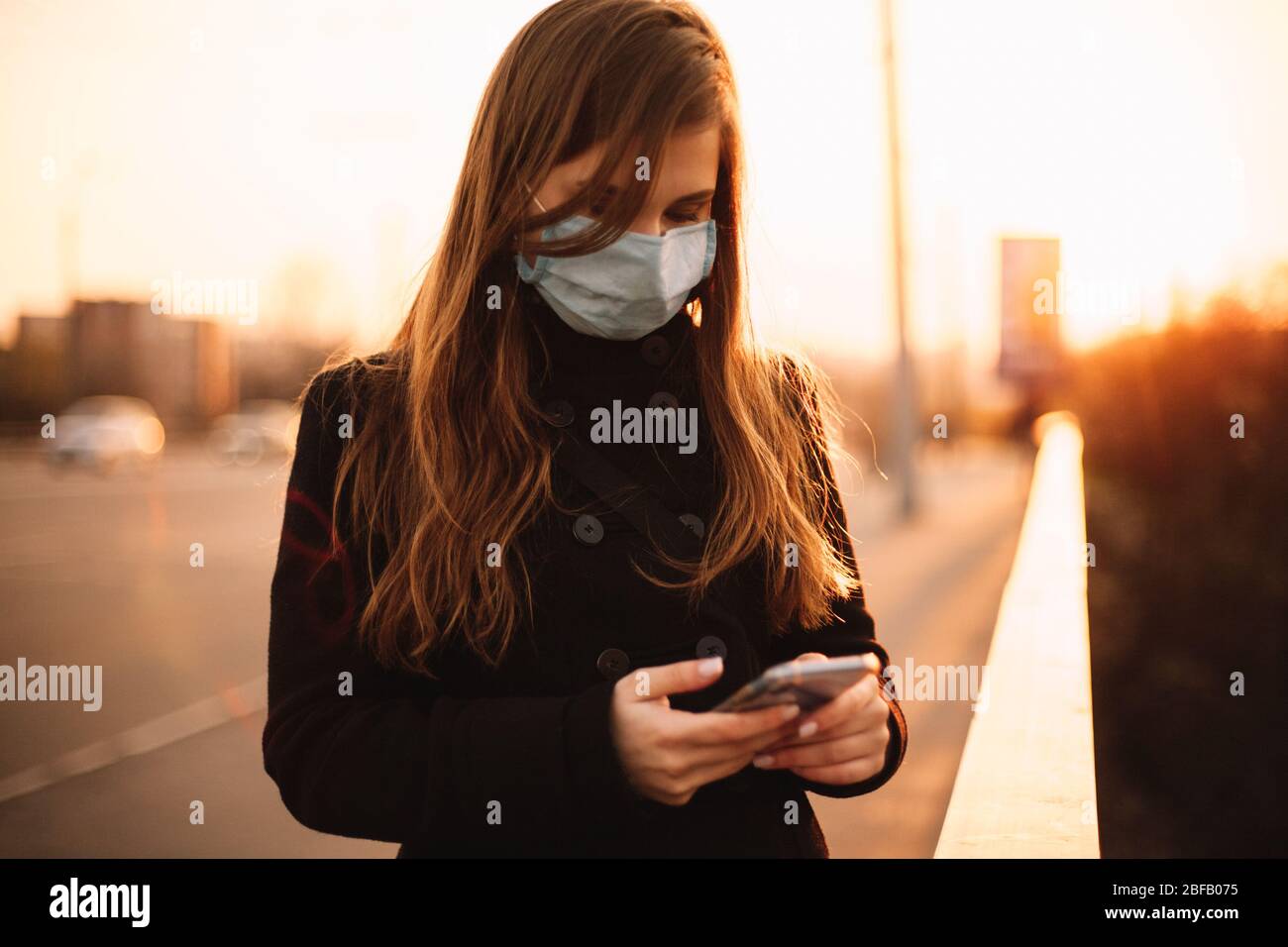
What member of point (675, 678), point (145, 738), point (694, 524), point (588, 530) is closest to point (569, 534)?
point (588, 530)

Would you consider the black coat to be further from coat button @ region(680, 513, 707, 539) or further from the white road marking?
the white road marking

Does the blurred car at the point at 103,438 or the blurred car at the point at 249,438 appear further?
the blurred car at the point at 249,438

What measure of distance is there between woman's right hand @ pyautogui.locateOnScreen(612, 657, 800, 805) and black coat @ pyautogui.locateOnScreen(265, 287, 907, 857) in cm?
3

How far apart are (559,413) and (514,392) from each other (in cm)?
7

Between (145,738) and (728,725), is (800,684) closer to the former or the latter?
(728,725)

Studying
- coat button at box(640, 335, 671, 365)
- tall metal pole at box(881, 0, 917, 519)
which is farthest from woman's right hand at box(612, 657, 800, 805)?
tall metal pole at box(881, 0, 917, 519)

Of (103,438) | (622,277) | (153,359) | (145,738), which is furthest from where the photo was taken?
(153,359)

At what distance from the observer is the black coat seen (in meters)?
1.29

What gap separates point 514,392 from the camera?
1.50 meters

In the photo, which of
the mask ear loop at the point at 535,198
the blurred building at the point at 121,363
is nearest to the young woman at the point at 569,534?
the mask ear loop at the point at 535,198

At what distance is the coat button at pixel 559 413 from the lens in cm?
150

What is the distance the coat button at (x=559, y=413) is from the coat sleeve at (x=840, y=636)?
39 centimetres

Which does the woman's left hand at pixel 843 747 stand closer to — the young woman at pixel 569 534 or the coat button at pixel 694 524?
the young woman at pixel 569 534
